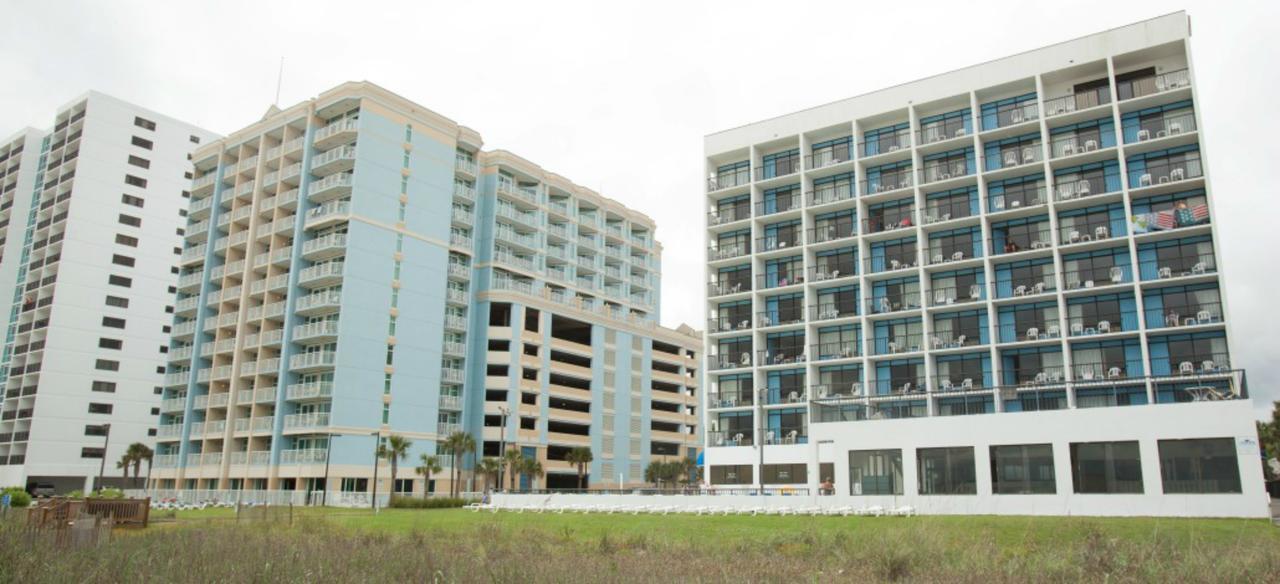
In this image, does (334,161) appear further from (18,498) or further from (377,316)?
(18,498)

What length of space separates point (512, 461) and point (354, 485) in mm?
14131

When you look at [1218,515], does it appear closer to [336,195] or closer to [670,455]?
[336,195]

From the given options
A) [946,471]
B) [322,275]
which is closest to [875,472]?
[946,471]

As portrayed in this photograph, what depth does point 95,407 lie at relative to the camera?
3615 inches

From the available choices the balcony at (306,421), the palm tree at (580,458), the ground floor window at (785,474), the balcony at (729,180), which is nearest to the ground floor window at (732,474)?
the ground floor window at (785,474)

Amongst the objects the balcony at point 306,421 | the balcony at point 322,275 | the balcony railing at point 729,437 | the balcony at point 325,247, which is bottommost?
the balcony railing at point 729,437

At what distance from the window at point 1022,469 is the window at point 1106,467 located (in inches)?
39.5

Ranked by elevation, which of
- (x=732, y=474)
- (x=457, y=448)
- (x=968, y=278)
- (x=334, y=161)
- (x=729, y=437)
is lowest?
(x=732, y=474)

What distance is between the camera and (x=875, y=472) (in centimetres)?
4203

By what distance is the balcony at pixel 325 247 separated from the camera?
242 feet

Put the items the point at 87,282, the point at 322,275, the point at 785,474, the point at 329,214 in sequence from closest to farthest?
the point at 785,474
the point at 322,275
the point at 329,214
the point at 87,282

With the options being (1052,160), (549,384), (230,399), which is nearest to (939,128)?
(1052,160)

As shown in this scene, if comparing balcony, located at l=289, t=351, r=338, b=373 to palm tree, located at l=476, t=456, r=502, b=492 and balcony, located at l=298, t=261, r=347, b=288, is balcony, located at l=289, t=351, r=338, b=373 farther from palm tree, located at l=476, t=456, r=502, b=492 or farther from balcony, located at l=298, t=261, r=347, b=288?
palm tree, located at l=476, t=456, r=502, b=492

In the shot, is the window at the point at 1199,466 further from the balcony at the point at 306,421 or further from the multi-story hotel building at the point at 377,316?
the balcony at the point at 306,421
